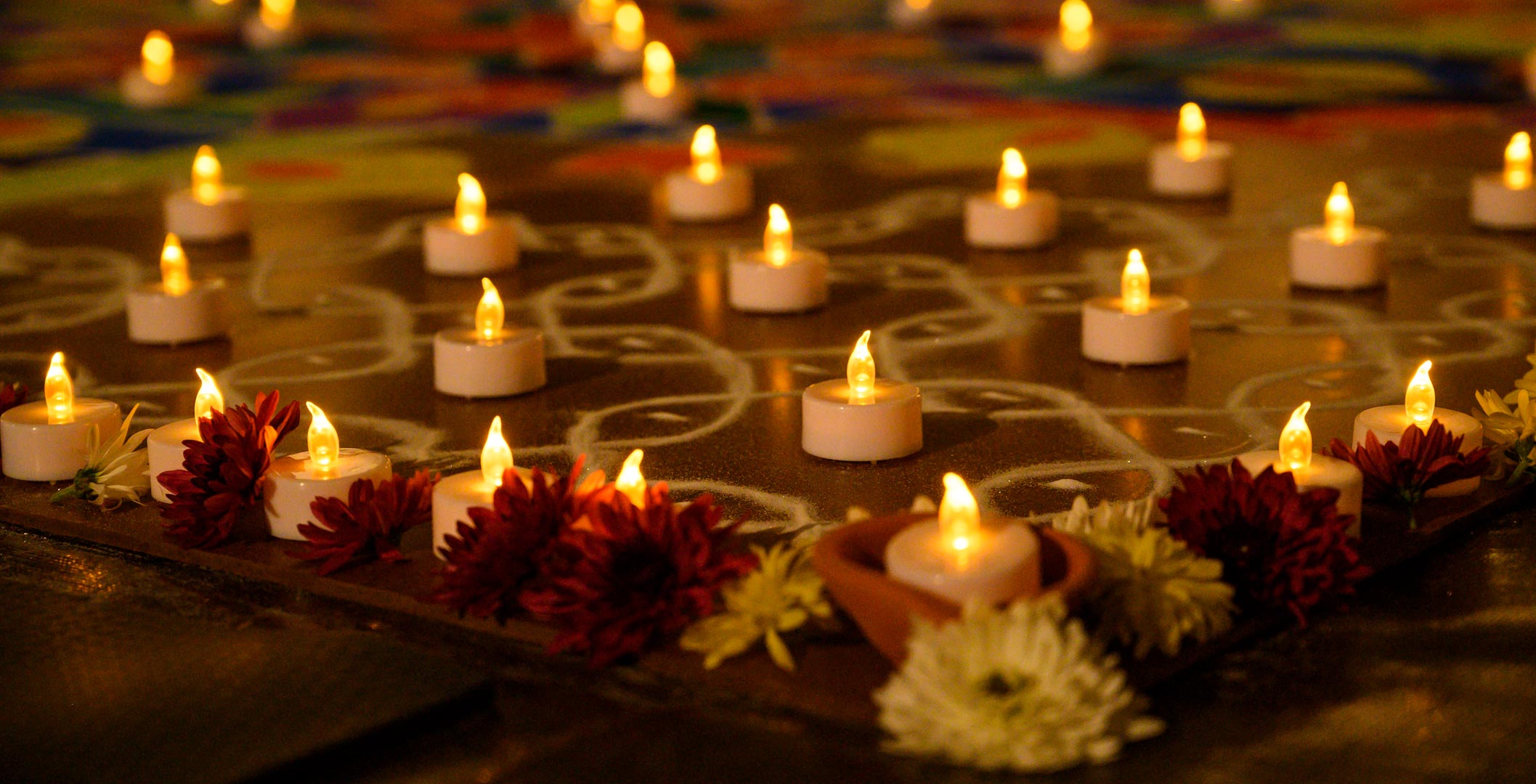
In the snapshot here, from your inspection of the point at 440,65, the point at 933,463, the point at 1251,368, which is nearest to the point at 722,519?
the point at 933,463

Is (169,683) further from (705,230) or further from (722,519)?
(705,230)

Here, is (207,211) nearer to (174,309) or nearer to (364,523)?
(174,309)

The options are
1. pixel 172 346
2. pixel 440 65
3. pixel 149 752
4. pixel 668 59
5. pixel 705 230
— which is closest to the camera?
pixel 149 752

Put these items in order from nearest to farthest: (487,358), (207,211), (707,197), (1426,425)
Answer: (1426,425) → (487,358) → (207,211) → (707,197)

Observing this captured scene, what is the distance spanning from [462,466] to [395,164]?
8.35 ft

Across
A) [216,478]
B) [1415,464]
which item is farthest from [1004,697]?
[216,478]

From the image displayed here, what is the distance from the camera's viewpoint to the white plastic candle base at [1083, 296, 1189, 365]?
264cm

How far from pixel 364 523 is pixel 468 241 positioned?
1.58m

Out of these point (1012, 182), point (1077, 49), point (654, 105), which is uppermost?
point (1077, 49)

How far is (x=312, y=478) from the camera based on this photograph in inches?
76.9

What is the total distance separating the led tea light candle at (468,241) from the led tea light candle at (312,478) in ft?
4.77

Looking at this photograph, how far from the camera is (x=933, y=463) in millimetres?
2236

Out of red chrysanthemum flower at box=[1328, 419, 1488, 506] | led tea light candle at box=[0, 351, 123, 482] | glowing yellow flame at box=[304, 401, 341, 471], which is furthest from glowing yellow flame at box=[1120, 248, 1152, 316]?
led tea light candle at box=[0, 351, 123, 482]

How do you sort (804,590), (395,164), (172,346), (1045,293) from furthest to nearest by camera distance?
(395,164) < (1045,293) < (172,346) < (804,590)
